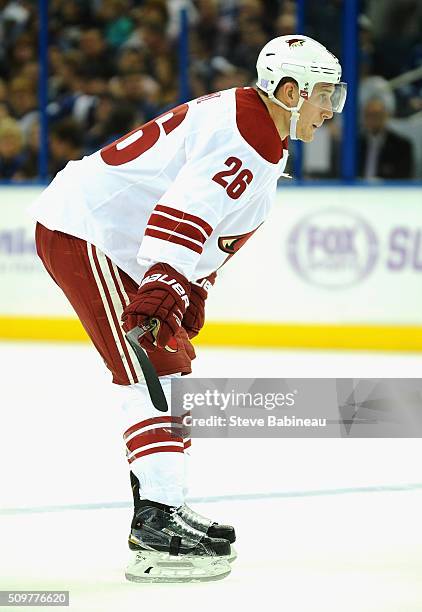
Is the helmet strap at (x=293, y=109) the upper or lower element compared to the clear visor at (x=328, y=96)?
lower

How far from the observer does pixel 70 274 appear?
306 cm

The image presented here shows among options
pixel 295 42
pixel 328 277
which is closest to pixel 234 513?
pixel 295 42

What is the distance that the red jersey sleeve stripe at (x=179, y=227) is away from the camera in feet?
9.12

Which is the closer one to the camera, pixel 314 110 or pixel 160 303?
pixel 160 303

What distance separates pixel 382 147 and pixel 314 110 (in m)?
4.51

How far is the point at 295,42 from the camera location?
3.07 m

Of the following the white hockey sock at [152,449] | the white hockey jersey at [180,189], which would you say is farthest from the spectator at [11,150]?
the white hockey sock at [152,449]

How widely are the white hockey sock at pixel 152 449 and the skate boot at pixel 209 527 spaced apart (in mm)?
51

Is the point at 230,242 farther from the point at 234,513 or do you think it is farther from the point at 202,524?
the point at 234,513

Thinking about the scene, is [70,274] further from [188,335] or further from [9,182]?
[9,182]

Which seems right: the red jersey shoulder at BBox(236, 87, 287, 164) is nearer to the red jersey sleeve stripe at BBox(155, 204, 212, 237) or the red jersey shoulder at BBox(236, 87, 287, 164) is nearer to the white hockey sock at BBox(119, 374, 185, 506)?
the red jersey sleeve stripe at BBox(155, 204, 212, 237)

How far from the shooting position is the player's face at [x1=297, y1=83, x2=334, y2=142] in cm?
303

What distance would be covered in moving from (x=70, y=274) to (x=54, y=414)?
2.17m

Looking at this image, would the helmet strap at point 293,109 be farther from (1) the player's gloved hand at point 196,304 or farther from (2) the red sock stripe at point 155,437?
(2) the red sock stripe at point 155,437
